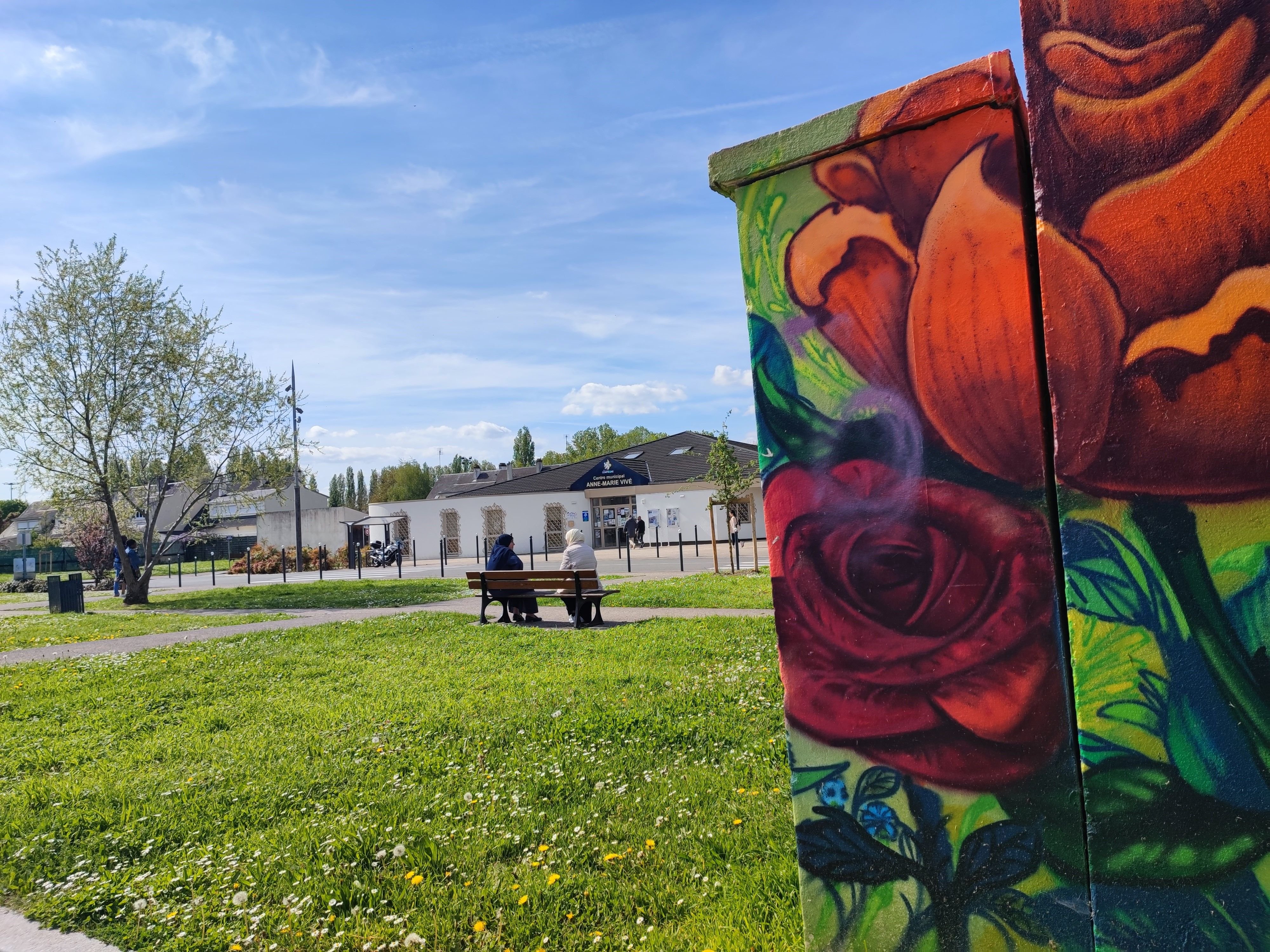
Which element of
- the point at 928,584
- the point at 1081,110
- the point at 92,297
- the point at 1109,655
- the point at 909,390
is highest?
the point at 92,297

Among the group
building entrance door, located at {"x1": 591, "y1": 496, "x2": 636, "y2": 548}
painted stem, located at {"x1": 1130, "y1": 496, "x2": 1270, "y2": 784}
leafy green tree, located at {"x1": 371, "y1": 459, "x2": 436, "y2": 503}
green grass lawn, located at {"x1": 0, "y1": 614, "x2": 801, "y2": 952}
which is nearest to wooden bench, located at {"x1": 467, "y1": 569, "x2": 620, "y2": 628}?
green grass lawn, located at {"x1": 0, "y1": 614, "x2": 801, "y2": 952}

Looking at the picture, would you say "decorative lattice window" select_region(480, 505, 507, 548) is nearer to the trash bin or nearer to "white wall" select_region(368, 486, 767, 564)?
"white wall" select_region(368, 486, 767, 564)

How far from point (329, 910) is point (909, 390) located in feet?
9.54

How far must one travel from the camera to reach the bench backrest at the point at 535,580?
432 inches

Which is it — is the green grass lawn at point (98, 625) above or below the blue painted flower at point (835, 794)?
below

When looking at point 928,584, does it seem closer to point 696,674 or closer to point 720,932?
point 720,932

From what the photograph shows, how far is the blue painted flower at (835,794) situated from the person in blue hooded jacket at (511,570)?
9.39 m

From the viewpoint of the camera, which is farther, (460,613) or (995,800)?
(460,613)

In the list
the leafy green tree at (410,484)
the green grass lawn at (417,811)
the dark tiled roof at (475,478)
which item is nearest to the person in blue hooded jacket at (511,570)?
the green grass lawn at (417,811)

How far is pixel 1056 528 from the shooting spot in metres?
2.21

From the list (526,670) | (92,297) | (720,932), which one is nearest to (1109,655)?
(720,932)

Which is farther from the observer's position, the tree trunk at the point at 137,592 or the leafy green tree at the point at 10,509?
the leafy green tree at the point at 10,509

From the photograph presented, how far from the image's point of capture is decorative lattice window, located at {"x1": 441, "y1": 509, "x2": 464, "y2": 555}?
150 feet

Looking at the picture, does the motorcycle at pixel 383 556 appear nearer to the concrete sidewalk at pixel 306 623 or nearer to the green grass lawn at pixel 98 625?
the green grass lawn at pixel 98 625
